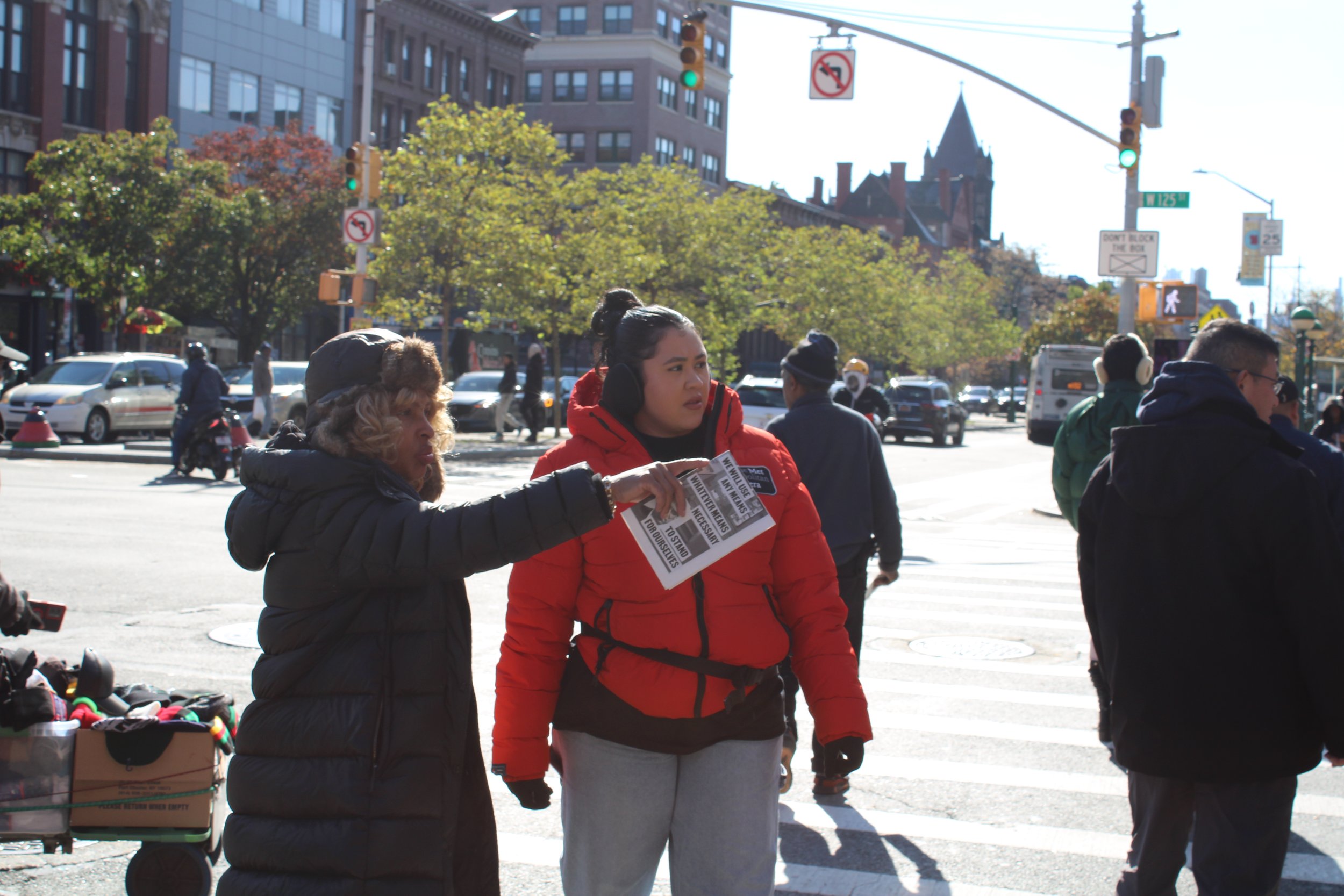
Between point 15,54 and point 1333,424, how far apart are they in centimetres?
3712

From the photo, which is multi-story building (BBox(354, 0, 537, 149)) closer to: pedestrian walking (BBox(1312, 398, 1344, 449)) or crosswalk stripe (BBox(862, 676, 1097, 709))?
pedestrian walking (BBox(1312, 398, 1344, 449))

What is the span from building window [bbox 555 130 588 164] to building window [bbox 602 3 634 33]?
226 inches

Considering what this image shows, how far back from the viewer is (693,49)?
15.9 metres

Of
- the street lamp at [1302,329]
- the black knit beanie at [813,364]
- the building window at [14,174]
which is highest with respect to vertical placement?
the building window at [14,174]

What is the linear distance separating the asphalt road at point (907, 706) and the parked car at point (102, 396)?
968cm

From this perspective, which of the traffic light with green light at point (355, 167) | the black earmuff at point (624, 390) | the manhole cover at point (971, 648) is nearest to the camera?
the black earmuff at point (624, 390)

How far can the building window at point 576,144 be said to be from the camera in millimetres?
72875

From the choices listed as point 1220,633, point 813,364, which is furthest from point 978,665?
point 1220,633

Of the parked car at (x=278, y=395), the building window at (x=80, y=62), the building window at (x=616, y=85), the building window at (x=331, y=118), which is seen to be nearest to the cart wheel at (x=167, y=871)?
the parked car at (x=278, y=395)

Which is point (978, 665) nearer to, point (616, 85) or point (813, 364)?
point (813, 364)

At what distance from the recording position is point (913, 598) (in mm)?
10812

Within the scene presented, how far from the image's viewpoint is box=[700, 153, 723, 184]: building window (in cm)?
7819

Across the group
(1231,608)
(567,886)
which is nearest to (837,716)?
(567,886)

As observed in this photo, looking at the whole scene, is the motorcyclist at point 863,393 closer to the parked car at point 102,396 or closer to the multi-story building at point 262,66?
the parked car at point 102,396
